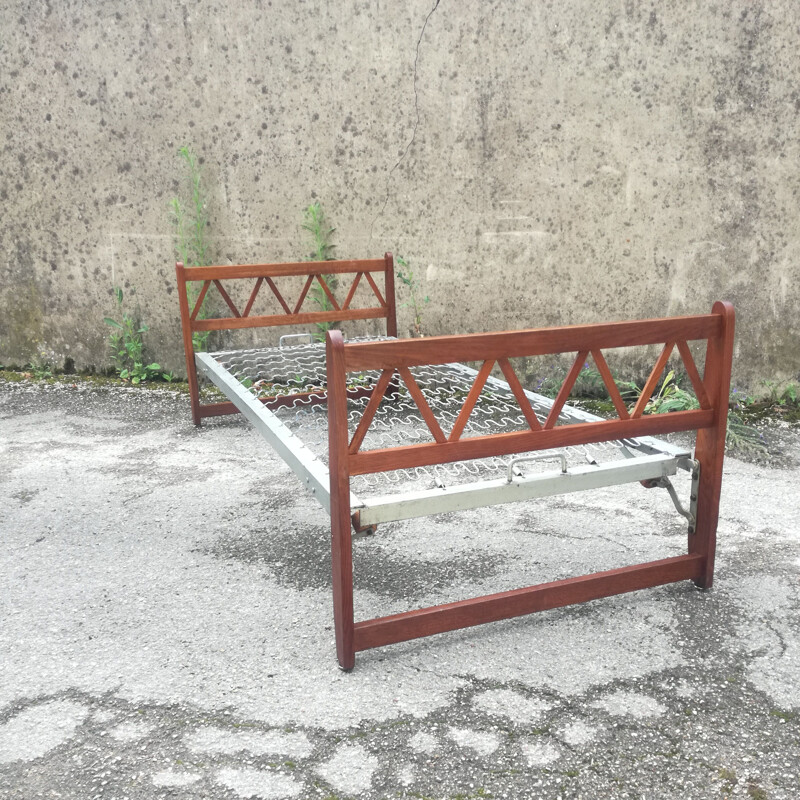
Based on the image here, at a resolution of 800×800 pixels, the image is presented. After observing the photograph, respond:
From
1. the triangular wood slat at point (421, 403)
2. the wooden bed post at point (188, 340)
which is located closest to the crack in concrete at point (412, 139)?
the wooden bed post at point (188, 340)

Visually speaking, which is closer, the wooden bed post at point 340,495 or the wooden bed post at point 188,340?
the wooden bed post at point 340,495

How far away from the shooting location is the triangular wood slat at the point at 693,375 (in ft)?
7.38

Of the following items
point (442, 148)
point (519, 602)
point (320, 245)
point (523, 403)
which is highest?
point (442, 148)

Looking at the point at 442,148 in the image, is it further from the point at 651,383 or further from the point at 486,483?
the point at 486,483

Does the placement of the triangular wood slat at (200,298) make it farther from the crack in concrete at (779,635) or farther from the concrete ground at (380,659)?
the crack in concrete at (779,635)

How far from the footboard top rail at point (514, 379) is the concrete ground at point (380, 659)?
602 mm

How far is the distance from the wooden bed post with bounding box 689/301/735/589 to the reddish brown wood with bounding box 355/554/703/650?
0.05 metres

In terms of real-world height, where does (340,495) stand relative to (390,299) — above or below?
below

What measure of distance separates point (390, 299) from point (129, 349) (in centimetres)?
200

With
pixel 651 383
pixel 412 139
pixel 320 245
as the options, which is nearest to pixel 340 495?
pixel 651 383

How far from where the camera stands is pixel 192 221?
517 centimetres

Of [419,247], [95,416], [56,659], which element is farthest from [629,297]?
[56,659]

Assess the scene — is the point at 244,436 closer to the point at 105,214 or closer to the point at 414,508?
the point at 105,214

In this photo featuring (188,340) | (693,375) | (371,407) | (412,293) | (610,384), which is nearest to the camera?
(371,407)
